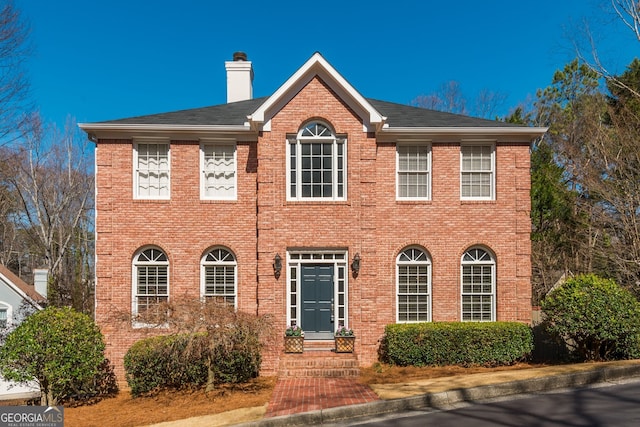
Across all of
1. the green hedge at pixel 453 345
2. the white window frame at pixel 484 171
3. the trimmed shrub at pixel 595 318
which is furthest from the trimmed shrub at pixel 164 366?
the trimmed shrub at pixel 595 318

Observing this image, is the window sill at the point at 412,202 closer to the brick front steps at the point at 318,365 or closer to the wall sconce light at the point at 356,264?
the wall sconce light at the point at 356,264

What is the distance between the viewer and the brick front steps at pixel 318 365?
11.4 meters

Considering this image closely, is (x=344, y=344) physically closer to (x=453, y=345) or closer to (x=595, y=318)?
(x=453, y=345)

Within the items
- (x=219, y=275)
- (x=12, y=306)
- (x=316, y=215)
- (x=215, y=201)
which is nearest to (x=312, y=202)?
(x=316, y=215)

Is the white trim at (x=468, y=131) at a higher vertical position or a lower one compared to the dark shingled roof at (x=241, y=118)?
lower

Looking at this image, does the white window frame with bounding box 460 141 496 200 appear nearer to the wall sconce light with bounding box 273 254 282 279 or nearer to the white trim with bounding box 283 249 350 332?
the white trim with bounding box 283 249 350 332

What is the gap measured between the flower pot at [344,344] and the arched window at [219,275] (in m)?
3.51

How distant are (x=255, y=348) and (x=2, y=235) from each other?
3519 cm

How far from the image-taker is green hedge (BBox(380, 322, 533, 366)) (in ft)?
41.3

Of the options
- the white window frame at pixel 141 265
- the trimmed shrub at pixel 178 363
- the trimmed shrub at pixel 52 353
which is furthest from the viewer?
the white window frame at pixel 141 265

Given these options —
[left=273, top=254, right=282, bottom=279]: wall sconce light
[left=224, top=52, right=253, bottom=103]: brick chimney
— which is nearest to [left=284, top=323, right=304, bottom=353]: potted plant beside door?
[left=273, top=254, right=282, bottom=279]: wall sconce light

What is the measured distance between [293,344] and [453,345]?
4624mm

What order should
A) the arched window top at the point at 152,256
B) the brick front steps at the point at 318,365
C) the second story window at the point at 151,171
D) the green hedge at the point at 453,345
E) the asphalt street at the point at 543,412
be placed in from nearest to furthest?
the asphalt street at the point at 543,412
the brick front steps at the point at 318,365
the green hedge at the point at 453,345
the arched window top at the point at 152,256
the second story window at the point at 151,171

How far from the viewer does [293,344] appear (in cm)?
1217
